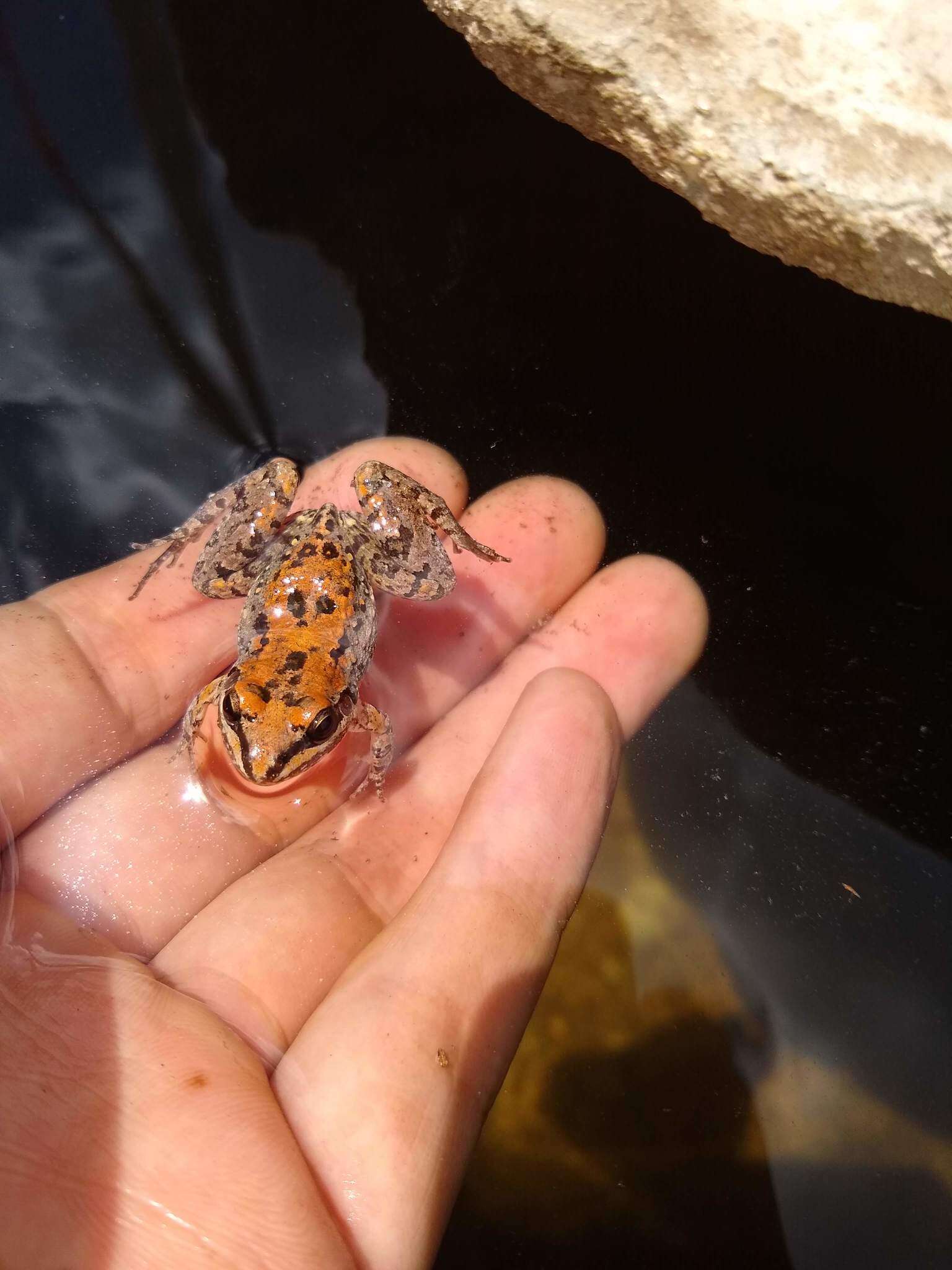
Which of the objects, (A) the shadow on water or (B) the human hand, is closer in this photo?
(B) the human hand

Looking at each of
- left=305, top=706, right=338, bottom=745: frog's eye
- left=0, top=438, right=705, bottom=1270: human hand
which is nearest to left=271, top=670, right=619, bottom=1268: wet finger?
left=0, top=438, right=705, bottom=1270: human hand

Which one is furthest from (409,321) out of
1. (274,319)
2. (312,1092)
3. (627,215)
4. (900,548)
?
(312,1092)

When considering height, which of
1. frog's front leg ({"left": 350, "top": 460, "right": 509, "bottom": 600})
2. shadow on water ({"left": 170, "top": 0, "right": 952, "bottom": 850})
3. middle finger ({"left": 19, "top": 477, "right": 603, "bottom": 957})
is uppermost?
shadow on water ({"left": 170, "top": 0, "right": 952, "bottom": 850})

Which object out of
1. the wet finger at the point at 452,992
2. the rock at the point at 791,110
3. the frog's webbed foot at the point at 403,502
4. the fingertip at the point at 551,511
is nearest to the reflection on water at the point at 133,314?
the frog's webbed foot at the point at 403,502

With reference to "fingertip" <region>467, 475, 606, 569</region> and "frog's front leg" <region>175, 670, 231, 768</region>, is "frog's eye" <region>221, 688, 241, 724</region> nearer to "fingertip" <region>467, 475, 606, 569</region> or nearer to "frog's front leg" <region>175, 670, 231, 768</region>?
"frog's front leg" <region>175, 670, 231, 768</region>

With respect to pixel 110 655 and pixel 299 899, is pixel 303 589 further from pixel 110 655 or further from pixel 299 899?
pixel 299 899

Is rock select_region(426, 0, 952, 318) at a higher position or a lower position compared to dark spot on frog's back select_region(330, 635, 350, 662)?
higher

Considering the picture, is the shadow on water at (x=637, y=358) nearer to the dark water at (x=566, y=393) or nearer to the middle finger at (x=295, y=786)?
the dark water at (x=566, y=393)

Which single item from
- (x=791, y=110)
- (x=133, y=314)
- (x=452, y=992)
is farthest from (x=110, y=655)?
(x=791, y=110)

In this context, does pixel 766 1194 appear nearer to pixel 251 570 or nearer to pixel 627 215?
pixel 251 570
